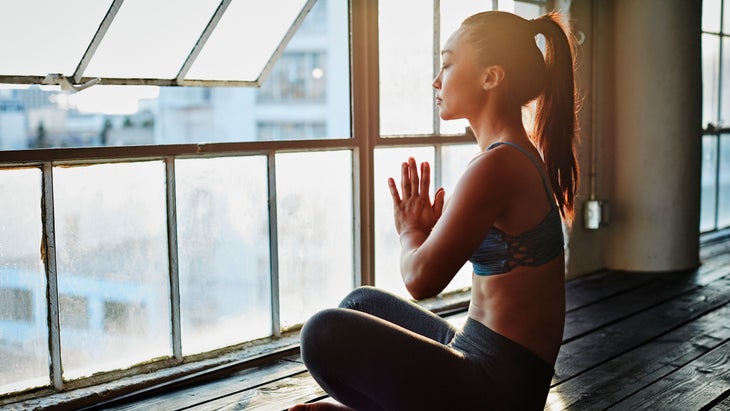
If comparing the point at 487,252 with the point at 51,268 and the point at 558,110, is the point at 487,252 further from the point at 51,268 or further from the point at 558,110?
the point at 51,268

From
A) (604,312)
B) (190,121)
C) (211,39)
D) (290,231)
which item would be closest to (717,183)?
(604,312)

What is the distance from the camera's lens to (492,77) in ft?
5.31

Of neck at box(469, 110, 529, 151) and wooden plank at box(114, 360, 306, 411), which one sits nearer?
neck at box(469, 110, 529, 151)

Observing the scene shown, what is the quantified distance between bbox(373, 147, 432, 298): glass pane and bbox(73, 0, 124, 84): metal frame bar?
3.66 feet

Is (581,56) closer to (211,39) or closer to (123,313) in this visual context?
(211,39)

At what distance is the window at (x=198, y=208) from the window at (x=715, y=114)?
6.98 feet

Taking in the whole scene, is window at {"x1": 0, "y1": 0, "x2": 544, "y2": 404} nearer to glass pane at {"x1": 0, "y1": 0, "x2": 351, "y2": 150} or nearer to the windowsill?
the windowsill

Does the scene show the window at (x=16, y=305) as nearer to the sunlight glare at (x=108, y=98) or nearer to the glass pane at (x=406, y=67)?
the sunlight glare at (x=108, y=98)

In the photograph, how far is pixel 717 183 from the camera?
17.8 feet

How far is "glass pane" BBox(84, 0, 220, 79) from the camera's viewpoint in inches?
95.7

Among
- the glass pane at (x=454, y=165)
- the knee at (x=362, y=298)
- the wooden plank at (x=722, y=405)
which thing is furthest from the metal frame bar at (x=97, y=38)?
the wooden plank at (x=722, y=405)

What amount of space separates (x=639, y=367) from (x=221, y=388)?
1296mm

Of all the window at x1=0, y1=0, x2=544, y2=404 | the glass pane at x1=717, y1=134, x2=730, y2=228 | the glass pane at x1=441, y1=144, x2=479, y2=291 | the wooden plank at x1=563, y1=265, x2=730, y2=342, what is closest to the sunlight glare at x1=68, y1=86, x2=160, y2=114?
the window at x1=0, y1=0, x2=544, y2=404

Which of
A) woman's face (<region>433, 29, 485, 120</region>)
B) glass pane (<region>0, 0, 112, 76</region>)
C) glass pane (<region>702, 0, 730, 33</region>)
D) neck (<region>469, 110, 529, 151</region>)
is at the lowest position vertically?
neck (<region>469, 110, 529, 151</region>)
